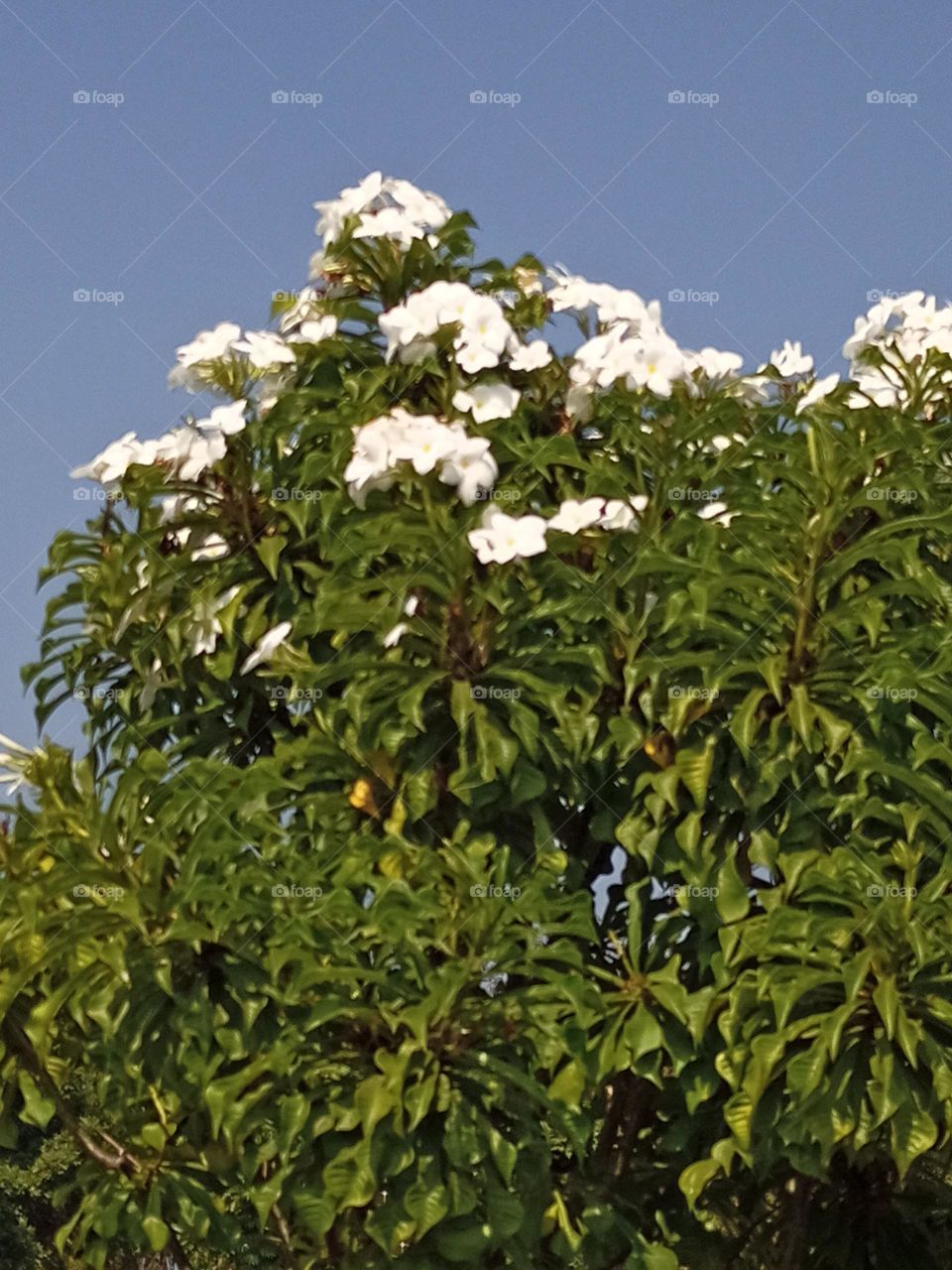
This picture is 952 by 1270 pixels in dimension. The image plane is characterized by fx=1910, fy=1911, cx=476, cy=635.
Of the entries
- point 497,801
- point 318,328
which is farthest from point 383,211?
point 497,801

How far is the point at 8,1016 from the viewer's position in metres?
6.02

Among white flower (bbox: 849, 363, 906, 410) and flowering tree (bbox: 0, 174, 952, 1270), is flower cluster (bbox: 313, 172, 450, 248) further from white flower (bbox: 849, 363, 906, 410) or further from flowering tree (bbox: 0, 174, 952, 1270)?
white flower (bbox: 849, 363, 906, 410)

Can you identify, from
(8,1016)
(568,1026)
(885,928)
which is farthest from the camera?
(8,1016)

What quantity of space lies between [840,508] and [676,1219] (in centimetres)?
243

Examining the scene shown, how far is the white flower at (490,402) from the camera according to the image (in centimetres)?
609

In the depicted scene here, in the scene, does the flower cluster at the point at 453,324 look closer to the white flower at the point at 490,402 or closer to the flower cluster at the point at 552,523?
the white flower at the point at 490,402

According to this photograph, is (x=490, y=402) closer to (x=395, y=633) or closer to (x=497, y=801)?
(x=395, y=633)

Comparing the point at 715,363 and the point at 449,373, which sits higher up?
the point at 715,363

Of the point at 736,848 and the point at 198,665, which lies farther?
the point at 198,665

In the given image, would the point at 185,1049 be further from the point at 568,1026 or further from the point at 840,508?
the point at 840,508

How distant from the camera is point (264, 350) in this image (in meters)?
6.42

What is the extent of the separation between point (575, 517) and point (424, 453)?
502mm

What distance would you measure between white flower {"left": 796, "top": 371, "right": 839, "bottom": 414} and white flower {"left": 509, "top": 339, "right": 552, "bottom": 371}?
90 cm

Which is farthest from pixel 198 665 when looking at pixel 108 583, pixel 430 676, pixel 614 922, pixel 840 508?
pixel 840 508
